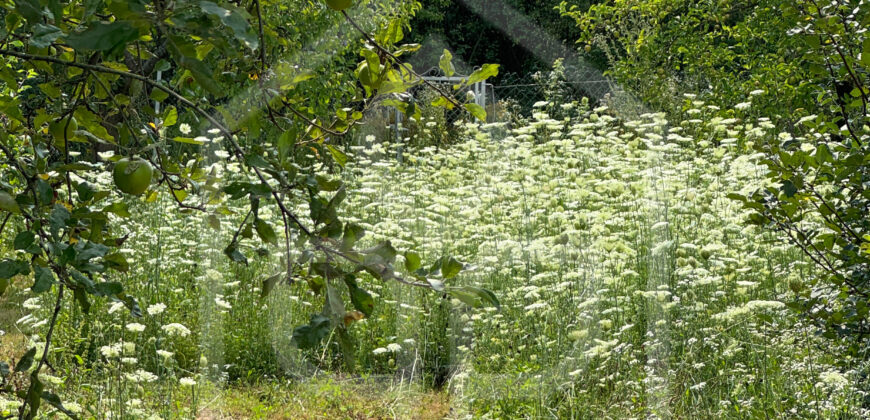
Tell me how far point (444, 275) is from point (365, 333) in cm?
285

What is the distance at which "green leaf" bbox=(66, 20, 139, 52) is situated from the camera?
0.56 metres

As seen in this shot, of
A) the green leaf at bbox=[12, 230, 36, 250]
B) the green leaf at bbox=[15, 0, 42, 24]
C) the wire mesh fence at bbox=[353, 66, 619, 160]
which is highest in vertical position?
the wire mesh fence at bbox=[353, 66, 619, 160]

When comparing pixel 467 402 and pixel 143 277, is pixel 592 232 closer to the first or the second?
pixel 467 402

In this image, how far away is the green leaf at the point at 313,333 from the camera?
758 millimetres

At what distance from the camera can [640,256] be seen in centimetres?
381

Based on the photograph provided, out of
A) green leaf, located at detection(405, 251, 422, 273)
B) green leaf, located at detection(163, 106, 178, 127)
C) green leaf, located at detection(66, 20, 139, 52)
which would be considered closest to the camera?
green leaf, located at detection(66, 20, 139, 52)

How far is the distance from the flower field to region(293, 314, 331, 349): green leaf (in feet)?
5.49

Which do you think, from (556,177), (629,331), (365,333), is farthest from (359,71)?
(556,177)

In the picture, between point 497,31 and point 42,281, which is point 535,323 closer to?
point 42,281

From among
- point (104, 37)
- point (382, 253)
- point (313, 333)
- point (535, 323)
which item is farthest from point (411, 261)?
point (535, 323)

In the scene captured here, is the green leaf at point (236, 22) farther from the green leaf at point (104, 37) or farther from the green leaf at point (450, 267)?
the green leaf at point (450, 267)

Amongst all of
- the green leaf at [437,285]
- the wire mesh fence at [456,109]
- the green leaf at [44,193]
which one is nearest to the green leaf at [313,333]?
the green leaf at [437,285]

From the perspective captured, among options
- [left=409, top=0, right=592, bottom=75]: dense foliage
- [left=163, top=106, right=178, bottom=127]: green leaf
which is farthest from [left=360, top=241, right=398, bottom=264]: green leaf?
[left=409, top=0, right=592, bottom=75]: dense foliage

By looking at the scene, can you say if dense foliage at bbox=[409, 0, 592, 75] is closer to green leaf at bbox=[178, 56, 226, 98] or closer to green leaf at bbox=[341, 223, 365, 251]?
green leaf at bbox=[341, 223, 365, 251]
